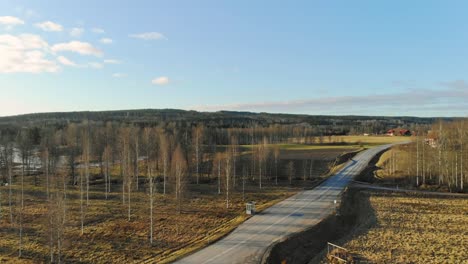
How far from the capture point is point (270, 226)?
33562 millimetres

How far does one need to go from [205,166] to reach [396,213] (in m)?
50.6

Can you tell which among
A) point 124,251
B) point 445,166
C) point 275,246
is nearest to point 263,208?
point 275,246

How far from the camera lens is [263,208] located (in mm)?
41719

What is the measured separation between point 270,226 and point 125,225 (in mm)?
17246

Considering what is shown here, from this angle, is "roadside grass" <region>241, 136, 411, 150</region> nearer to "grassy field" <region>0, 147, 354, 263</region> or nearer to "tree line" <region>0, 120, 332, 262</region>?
"tree line" <region>0, 120, 332, 262</region>

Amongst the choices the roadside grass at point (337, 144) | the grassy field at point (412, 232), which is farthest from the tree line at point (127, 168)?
the roadside grass at point (337, 144)

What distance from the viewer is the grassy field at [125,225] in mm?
28906

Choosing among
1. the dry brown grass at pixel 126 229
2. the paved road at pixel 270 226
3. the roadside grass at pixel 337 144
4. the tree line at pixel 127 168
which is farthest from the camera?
the roadside grass at pixel 337 144

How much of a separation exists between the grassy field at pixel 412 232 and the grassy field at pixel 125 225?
13.3 m

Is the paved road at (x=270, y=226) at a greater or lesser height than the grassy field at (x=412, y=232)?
lesser

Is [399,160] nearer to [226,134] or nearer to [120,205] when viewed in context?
[120,205]

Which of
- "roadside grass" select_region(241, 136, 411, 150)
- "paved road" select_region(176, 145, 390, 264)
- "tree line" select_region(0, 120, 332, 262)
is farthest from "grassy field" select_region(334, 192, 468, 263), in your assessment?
"roadside grass" select_region(241, 136, 411, 150)

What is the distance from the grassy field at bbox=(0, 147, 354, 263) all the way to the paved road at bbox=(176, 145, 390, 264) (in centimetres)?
167

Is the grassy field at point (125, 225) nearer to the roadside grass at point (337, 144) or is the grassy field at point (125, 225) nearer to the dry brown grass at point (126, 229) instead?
the dry brown grass at point (126, 229)
